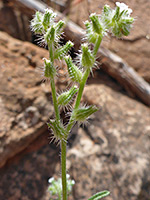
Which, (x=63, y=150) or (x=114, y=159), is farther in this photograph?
(x=114, y=159)

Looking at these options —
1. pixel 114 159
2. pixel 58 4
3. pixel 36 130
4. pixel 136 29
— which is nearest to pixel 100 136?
pixel 114 159

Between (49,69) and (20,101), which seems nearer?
(49,69)

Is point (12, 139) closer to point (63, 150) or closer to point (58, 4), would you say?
point (63, 150)

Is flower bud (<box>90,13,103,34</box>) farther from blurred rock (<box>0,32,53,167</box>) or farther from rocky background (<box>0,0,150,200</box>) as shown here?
blurred rock (<box>0,32,53,167</box>)

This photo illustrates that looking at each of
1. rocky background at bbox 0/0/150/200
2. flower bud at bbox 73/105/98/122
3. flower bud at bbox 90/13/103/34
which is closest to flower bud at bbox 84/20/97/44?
flower bud at bbox 90/13/103/34

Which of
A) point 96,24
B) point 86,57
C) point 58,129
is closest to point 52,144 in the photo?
point 58,129

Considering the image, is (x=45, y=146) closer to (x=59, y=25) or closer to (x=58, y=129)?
(x=58, y=129)

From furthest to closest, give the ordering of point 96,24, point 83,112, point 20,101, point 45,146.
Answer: point 45,146 → point 20,101 → point 83,112 → point 96,24
